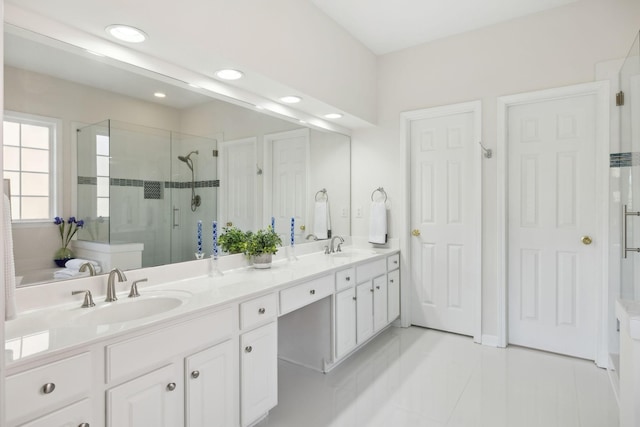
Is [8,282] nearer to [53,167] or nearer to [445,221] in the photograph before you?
[53,167]

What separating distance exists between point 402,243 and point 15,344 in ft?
10.1

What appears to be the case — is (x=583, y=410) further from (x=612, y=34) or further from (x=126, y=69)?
(x=126, y=69)

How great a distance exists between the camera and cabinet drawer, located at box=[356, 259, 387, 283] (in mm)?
2992

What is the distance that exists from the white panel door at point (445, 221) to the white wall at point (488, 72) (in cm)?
14

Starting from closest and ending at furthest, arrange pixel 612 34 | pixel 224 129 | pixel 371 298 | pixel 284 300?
pixel 284 300 < pixel 224 129 < pixel 612 34 < pixel 371 298

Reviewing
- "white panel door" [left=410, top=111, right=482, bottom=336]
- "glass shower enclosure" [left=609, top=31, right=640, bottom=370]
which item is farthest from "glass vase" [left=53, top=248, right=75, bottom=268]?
"glass shower enclosure" [left=609, top=31, right=640, bottom=370]

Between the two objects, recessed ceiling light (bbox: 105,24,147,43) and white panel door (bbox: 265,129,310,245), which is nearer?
recessed ceiling light (bbox: 105,24,147,43)

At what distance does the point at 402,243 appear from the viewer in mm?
3678

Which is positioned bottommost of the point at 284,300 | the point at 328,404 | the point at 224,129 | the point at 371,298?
the point at 328,404

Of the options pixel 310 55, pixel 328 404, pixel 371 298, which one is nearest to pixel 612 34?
pixel 310 55

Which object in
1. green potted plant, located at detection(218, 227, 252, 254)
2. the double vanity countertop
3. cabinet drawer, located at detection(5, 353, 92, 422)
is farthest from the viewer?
green potted plant, located at detection(218, 227, 252, 254)

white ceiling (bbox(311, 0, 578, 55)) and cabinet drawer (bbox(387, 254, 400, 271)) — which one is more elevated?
white ceiling (bbox(311, 0, 578, 55))

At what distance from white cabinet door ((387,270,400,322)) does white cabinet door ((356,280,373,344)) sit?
0.38 metres

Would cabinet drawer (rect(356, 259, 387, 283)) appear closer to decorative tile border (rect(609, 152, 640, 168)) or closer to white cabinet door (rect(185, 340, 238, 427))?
white cabinet door (rect(185, 340, 238, 427))
